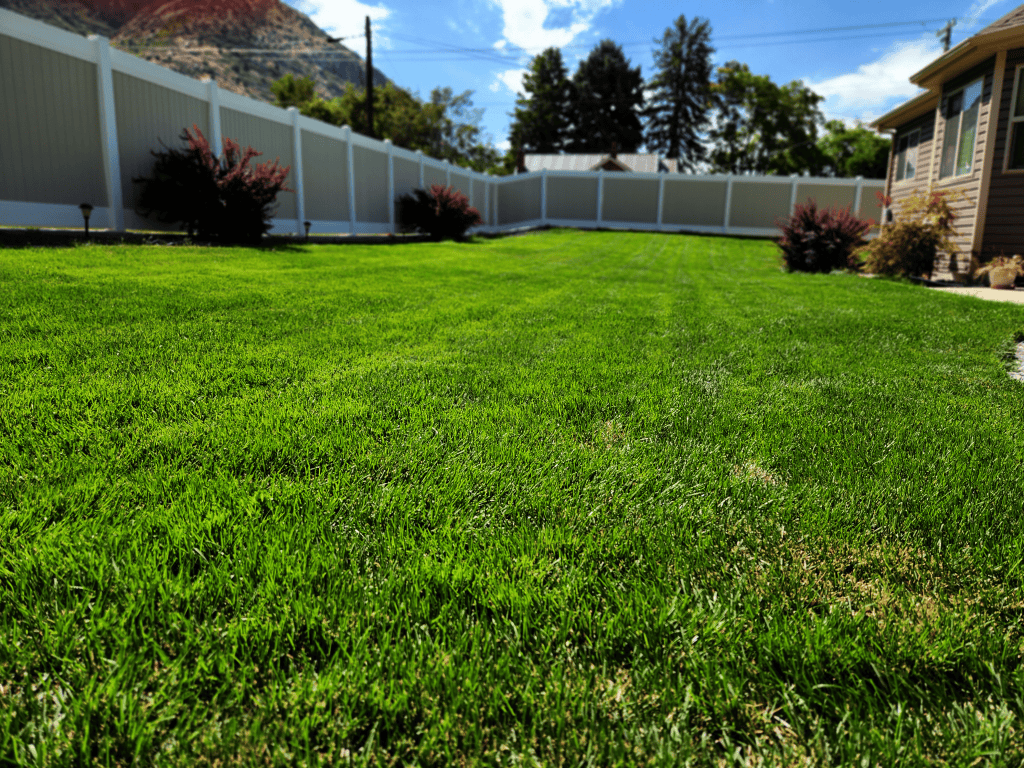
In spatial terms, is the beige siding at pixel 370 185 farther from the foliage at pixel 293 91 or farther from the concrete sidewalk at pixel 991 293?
the foliage at pixel 293 91

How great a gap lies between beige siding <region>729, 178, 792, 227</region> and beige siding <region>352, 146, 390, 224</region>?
1620 cm

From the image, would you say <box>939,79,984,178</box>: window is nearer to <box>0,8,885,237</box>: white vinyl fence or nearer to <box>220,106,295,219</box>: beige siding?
<box>0,8,885,237</box>: white vinyl fence

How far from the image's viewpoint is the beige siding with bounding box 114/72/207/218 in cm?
884

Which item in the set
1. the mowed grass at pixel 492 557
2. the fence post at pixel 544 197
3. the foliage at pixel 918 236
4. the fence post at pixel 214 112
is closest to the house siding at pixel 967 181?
the foliage at pixel 918 236

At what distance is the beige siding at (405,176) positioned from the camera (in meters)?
17.1

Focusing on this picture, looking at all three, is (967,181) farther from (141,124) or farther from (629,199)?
(629,199)

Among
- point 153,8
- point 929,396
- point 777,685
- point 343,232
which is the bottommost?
point 777,685

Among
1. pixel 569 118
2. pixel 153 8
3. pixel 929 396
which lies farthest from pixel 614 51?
pixel 153 8

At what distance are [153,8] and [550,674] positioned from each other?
162 meters

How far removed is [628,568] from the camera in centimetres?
165

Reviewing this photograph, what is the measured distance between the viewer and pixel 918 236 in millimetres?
10406

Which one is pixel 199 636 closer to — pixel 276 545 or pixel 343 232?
pixel 276 545

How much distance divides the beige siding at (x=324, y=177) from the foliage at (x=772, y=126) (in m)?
36.3

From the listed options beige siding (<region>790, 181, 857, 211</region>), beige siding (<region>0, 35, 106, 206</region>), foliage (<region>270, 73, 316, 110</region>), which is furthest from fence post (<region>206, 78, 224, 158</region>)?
foliage (<region>270, 73, 316, 110</region>)
